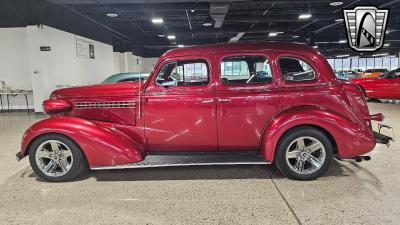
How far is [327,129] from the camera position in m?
3.64

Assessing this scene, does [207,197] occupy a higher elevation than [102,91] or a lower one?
lower

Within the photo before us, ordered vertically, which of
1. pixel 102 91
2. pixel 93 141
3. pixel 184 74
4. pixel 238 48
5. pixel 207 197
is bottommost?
pixel 207 197

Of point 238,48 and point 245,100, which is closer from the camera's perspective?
point 245,100

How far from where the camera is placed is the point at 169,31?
2017cm

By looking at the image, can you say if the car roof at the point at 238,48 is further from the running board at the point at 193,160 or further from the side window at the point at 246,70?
the running board at the point at 193,160

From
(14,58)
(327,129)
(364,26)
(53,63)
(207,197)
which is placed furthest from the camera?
(364,26)

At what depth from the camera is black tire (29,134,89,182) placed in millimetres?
3766

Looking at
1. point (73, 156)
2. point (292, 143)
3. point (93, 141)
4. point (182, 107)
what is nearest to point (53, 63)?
point (73, 156)

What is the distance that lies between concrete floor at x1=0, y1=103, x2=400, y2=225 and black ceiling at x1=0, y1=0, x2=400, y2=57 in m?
7.43

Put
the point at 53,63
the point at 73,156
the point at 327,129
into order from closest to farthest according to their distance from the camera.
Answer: the point at 327,129, the point at 73,156, the point at 53,63

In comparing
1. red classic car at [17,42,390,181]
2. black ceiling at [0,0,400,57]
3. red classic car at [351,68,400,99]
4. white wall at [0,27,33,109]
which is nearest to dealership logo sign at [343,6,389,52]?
black ceiling at [0,0,400,57]

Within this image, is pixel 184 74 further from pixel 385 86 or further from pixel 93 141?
pixel 385 86

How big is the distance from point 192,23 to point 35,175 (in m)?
15.5

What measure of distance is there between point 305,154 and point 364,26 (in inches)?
397
